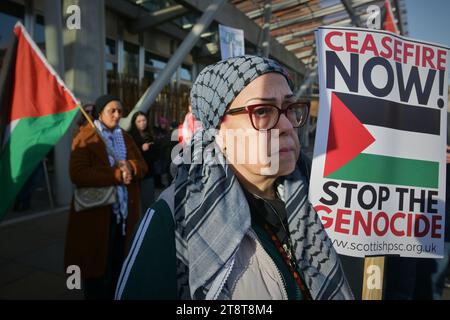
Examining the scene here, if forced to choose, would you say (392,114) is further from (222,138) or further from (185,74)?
(185,74)

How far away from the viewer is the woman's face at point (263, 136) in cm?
106

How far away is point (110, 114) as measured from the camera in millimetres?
2744

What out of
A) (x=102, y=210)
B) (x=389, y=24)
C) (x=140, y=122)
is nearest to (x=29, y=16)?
(x=140, y=122)

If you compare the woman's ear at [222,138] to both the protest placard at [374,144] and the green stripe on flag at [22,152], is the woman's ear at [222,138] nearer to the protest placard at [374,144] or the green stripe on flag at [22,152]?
the protest placard at [374,144]

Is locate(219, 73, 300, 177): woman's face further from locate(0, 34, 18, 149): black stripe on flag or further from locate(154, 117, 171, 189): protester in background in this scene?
locate(154, 117, 171, 189): protester in background

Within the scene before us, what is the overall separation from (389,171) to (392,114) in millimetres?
276

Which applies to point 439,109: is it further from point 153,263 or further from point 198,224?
point 153,263

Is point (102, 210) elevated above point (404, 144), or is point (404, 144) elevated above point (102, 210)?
point (404, 144)

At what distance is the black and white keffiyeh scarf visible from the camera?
954 mm

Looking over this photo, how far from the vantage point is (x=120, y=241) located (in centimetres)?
262

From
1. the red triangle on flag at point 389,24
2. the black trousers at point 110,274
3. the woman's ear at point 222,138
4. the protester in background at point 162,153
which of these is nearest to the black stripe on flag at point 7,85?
the black trousers at point 110,274

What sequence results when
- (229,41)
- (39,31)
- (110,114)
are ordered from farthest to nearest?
1. (39,31)
2. (229,41)
3. (110,114)

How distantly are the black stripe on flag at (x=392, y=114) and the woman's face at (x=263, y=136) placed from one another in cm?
66
